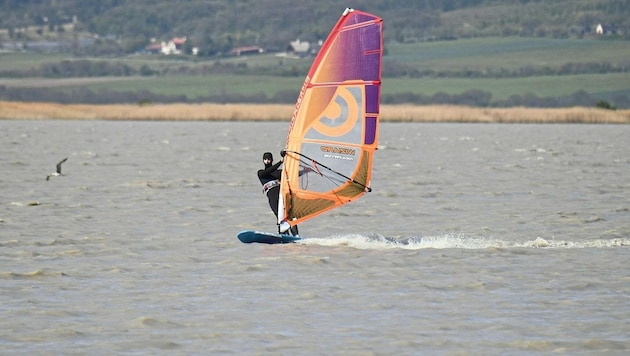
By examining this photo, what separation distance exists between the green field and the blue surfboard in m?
119

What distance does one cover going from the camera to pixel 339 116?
1939 centimetres

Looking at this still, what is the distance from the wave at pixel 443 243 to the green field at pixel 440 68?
118m

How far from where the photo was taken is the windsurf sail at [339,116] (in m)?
19.3

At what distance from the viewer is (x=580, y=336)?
13469 millimetres

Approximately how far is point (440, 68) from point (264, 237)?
151 meters

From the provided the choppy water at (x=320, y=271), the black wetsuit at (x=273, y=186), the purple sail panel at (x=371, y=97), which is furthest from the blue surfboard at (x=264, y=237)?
the purple sail panel at (x=371, y=97)

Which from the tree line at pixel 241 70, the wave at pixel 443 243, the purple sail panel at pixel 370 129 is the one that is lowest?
the tree line at pixel 241 70

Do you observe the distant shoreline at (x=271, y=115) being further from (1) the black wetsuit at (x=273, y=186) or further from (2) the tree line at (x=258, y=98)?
(1) the black wetsuit at (x=273, y=186)

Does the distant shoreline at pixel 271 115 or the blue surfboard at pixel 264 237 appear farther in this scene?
the distant shoreline at pixel 271 115

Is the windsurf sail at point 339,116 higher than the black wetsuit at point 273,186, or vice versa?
the windsurf sail at point 339,116

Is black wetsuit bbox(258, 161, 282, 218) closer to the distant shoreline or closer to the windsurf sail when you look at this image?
the windsurf sail

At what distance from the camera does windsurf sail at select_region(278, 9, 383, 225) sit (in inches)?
759

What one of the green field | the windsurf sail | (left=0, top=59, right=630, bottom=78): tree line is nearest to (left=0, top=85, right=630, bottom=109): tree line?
the green field

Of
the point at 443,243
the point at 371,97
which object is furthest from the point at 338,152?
the point at 443,243
